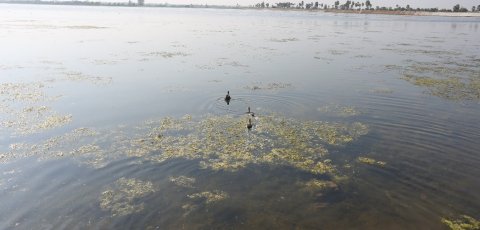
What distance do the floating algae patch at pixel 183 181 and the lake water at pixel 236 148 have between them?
61 mm

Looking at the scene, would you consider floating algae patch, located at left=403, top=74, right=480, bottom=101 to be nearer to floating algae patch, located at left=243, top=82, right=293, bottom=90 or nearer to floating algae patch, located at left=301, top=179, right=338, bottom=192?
floating algae patch, located at left=243, top=82, right=293, bottom=90

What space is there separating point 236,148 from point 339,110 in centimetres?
745

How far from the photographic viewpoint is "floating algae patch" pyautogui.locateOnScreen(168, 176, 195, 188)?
1116 centimetres

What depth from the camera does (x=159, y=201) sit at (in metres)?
10.3

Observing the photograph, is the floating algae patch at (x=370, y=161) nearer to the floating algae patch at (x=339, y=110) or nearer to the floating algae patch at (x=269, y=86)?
the floating algae patch at (x=339, y=110)

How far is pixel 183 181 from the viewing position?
11383 mm

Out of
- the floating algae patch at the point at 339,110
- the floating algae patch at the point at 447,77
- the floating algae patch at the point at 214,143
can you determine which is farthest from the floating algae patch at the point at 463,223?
the floating algae patch at the point at 447,77

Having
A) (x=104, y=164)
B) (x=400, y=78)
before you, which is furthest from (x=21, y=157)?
(x=400, y=78)

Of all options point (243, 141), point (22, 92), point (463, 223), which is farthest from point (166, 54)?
point (463, 223)

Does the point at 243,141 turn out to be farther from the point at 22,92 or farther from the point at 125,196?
the point at 22,92

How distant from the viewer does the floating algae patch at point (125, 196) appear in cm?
986

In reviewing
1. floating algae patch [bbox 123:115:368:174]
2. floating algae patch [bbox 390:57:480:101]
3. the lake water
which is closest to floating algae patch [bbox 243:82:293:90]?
the lake water

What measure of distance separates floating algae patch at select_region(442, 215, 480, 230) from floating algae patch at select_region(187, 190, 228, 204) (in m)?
5.94

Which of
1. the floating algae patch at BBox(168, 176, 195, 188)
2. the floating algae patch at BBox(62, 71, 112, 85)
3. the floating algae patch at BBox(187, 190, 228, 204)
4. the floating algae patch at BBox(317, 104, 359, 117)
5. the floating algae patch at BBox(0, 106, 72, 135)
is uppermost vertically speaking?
the floating algae patch at BBox(62, 71, 112, 85)
